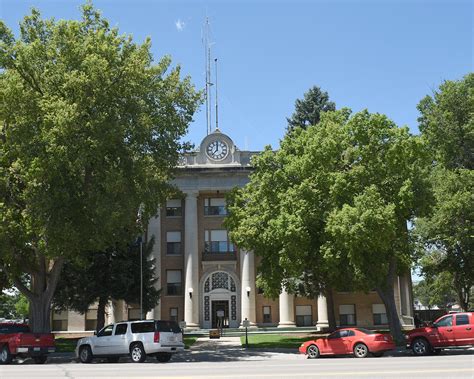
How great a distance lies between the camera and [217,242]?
51531 millimetres

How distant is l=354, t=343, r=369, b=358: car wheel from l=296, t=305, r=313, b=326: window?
27.1 meters

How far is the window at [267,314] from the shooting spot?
4997 cm

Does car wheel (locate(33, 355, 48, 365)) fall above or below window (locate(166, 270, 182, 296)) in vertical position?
below

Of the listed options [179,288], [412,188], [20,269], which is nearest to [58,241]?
[20,269]

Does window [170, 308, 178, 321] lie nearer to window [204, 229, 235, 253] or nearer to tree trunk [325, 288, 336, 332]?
window [204, 229, 235, 253]

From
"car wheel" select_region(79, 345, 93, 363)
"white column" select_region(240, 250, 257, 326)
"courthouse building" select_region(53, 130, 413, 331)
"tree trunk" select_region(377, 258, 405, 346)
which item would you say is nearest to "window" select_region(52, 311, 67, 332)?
"courthouse building" select_region(53, 130, 413, 331)

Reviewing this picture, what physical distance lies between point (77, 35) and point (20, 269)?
11.7m

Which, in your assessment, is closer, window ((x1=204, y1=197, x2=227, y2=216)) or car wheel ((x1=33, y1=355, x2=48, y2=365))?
car wheel ((x1=33, y1=355, x2=48, y2=365))

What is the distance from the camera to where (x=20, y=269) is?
29.1 meters

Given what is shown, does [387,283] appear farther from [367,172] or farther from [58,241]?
[58,241]

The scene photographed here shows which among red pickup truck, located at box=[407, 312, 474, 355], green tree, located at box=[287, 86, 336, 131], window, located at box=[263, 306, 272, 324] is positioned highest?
green tree, located at box=[287, 86, 336, 131]

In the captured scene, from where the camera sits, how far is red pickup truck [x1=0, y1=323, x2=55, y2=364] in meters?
23.7

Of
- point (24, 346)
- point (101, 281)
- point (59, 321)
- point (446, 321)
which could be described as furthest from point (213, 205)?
point (446, 321)

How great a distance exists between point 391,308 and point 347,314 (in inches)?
864
